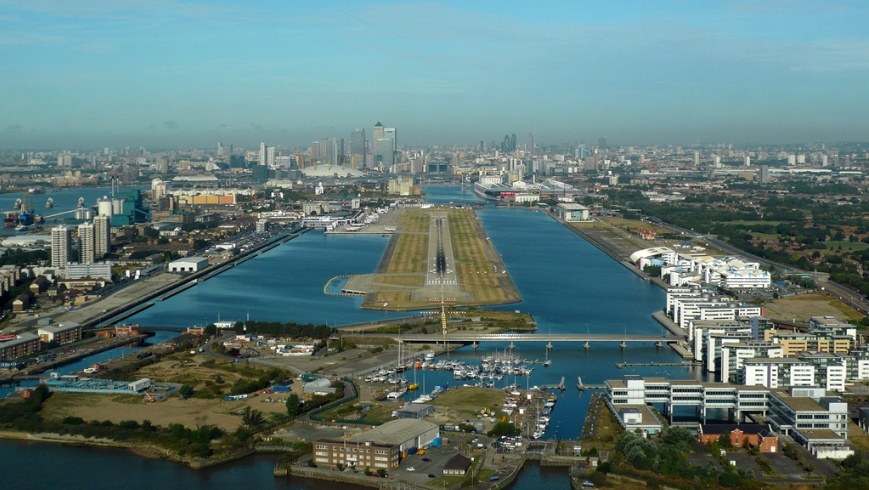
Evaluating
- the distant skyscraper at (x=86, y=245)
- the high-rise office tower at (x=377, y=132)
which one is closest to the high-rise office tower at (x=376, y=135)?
the high-rise office tower at (x=377, y=132)

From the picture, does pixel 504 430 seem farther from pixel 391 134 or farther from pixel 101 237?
pixel 391 134

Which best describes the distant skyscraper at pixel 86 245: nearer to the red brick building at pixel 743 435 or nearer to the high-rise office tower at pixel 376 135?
the red brick building at pixel 743 435

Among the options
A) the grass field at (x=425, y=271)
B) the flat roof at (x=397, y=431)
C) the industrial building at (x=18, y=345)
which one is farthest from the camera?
the grass field at (x=425, y=271)

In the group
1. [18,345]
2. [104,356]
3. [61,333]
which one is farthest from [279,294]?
[18,345]

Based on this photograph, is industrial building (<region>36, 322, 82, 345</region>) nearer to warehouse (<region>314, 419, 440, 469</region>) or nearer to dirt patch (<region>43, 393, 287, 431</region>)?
dirt patch (<region>43, 393, 287, 431</region>)

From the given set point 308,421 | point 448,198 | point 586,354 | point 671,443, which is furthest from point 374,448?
point 448,198

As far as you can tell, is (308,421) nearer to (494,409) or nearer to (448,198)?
(494,409)
